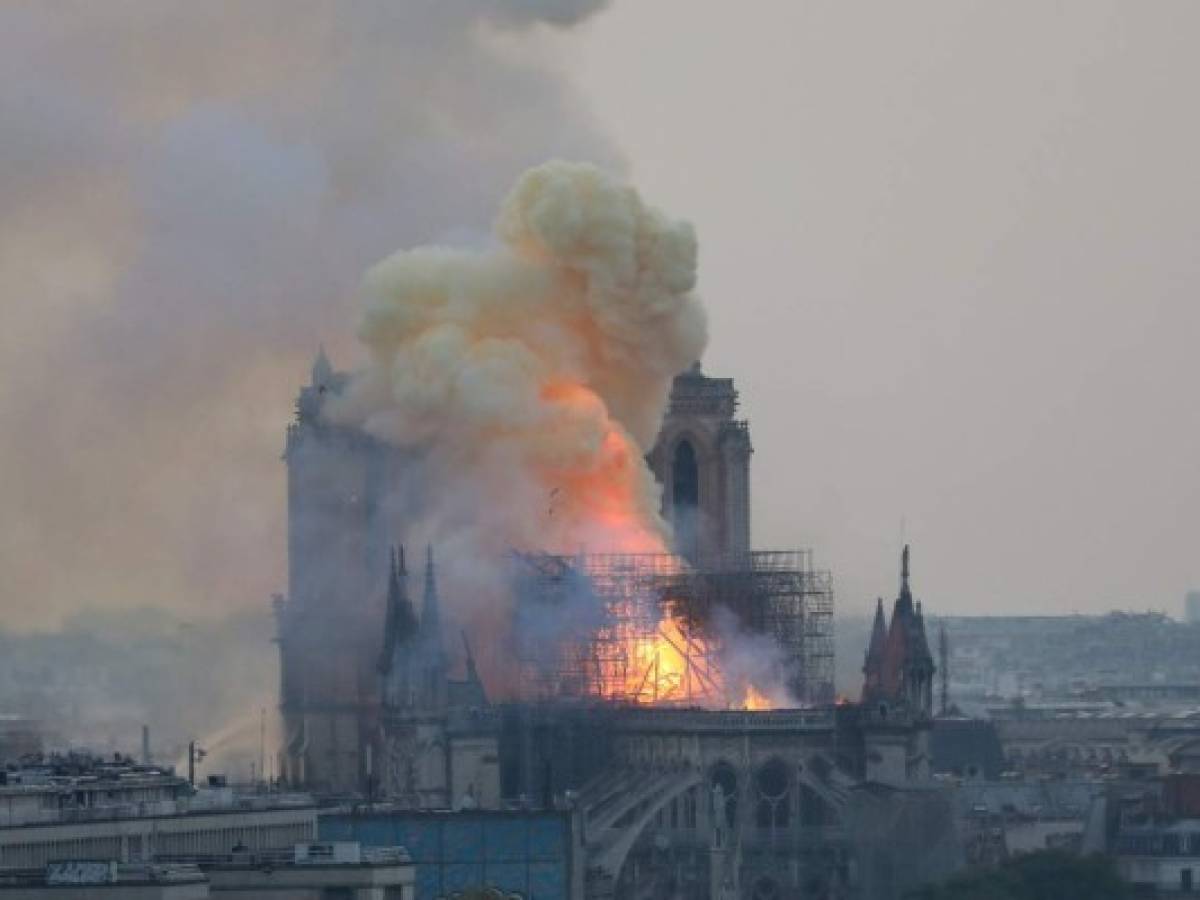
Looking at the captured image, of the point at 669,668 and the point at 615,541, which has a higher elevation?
the point at 615,541

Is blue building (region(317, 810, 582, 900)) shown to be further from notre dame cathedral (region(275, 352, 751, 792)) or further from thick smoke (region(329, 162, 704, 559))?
thick smoke (region(329, 162, 704, 559))

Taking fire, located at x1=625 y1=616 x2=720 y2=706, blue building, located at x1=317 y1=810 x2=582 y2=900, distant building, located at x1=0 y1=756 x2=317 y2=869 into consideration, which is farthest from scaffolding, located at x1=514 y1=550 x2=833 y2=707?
distant building, located at x1=0 y1=756 x2=317 y2=869

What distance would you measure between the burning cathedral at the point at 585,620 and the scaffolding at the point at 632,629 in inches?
3.0

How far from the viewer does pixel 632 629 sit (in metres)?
189

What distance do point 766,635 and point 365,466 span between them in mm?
13796

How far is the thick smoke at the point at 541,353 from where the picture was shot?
616 ft

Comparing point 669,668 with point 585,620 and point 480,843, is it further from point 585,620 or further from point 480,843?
point 480,843

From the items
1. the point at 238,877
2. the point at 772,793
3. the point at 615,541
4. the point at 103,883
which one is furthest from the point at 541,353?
the point at 103,883

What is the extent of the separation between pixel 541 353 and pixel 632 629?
772 centimetres

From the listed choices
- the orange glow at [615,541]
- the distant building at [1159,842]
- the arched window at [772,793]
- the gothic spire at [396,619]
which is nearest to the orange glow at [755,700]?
the orange glow at [615,541]

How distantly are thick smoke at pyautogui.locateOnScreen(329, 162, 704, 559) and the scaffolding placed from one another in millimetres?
1407

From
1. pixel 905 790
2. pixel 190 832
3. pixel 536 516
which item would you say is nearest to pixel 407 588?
pixel 536 516

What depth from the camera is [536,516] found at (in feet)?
620

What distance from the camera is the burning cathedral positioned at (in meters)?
181
